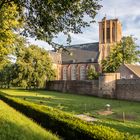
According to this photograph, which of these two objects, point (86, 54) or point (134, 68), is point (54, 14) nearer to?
Result: point (134, 68)

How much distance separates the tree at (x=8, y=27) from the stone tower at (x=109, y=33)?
60257 millimetres

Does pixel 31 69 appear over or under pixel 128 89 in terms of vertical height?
over

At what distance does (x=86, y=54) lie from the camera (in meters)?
94.1

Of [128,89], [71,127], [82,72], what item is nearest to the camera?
[71,127]

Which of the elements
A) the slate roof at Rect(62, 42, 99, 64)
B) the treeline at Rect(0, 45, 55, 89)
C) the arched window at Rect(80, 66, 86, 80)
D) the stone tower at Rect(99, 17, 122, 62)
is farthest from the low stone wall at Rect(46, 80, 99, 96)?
the stone tower at Rect(99, 17, 122, 62)

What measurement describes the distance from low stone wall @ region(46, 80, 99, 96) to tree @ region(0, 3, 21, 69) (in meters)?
21.5

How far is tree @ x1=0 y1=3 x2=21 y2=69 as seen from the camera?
20.4 metres

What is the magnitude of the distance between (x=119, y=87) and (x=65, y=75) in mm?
47195

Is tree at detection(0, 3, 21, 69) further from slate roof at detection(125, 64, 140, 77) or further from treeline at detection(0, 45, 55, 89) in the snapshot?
slate roof at detection(125, 64, 140, 77)

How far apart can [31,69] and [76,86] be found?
10.00 meters

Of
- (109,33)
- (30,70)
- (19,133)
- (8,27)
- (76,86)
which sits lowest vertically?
(19,133)

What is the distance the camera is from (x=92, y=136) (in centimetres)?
1055

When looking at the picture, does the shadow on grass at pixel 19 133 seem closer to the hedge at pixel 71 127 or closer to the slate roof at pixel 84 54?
the hedge at pixel 71 127

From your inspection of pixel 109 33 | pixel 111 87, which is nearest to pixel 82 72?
pixel 109 33
